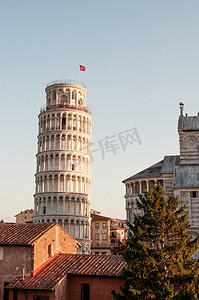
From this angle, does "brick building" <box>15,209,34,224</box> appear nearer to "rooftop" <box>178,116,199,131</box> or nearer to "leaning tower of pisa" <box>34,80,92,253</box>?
"leaning tower of pisa" <box>34,80,92,253</box>

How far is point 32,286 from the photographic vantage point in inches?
833

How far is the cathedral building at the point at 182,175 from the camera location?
121ft

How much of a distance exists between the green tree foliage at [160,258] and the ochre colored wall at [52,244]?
6337 millimetres

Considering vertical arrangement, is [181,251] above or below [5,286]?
above

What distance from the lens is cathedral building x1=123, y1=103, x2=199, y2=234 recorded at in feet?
121

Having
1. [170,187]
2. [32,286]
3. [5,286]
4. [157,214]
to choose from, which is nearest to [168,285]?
[157,214]

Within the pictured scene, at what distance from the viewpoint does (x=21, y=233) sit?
2425 centimetres

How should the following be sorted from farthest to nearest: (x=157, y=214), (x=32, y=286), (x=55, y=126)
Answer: (x=55, y=126)
(x=32, y=286)
(x=157, y=214)

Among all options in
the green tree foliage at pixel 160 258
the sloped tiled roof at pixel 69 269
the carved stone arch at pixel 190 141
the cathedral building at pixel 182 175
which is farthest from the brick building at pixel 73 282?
the carved stone arch at pixel 190 141

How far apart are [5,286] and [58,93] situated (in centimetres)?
5446

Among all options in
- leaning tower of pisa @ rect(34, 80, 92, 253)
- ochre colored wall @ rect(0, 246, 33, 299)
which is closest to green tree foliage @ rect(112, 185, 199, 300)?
ochre colored wall @ rect(0, 246, 33, 299)

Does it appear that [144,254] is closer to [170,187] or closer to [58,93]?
[170,187]

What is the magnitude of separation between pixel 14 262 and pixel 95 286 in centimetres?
518

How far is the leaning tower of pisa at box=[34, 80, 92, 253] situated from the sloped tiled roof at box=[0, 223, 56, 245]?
41408 millimetres
